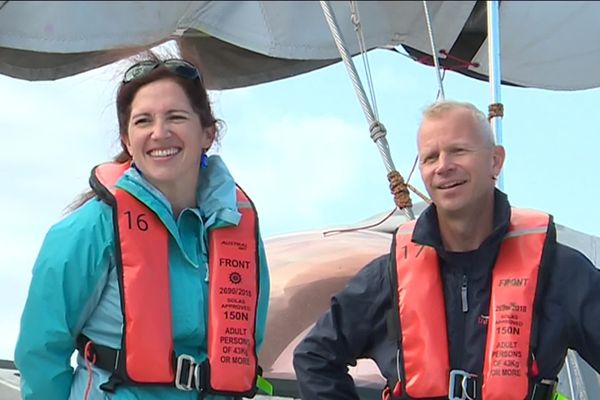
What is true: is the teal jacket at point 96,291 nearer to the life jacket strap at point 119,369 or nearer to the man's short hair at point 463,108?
the life jacket strap at point 119,369

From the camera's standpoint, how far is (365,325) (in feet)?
8.56

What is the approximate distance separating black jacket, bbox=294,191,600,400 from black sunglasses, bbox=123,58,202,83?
2.35 feet

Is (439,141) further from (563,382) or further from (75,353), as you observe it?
(563,382)

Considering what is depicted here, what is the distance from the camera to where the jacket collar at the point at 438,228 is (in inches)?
98.0

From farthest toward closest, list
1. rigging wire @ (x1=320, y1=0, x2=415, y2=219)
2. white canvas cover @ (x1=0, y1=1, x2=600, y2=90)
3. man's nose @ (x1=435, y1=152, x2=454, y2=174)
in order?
rigging wire @ (x1=320, y1=0, x2=415, y2=219)
man's nose @ (x1=435, y1=152, x2=454, y2=174)
white canvas cover @ (x1=0, y1=1, x2=600, y2=90)

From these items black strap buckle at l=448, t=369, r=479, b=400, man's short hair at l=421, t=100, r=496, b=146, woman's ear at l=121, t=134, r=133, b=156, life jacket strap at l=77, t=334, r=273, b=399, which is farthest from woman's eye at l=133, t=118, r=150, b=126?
black strap buckle at l=448, t=369, r=479, b=400

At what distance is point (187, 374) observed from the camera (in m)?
2.50

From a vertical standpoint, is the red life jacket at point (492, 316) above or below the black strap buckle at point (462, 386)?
above

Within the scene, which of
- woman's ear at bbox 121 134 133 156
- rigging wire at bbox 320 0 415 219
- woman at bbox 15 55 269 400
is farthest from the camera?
rigging wire at bbox 320 0 415 219

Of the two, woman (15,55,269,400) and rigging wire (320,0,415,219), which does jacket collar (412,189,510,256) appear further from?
rigging wire (320,0,415,219)

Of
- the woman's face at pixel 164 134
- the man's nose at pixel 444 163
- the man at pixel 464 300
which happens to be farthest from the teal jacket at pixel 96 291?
the man's nose at pixel 444 163

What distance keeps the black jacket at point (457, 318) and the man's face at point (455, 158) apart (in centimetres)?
20

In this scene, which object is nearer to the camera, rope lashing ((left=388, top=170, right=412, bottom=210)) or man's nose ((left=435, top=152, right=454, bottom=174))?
man's nose ((left=435, top=152, right=454, bottom=174))

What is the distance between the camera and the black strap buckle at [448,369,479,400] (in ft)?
8.08
